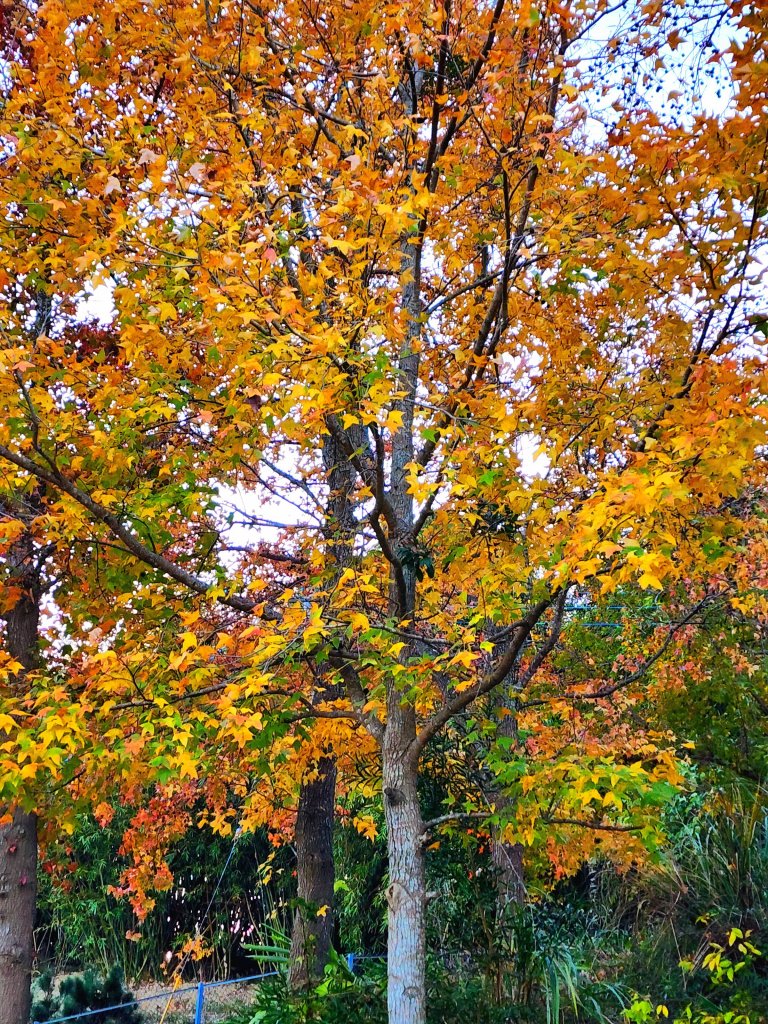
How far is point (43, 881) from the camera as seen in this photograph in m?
11.8

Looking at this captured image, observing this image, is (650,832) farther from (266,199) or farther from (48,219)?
(48,219)

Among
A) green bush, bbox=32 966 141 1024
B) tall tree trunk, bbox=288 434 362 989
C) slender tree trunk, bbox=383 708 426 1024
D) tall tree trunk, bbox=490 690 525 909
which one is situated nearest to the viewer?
slender tree trunk, bbox=383 708 426 1024

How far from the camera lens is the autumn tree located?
3.16 meters

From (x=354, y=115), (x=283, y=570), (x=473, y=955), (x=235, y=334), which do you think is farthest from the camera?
(x=283, y=570)

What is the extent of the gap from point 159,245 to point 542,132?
1925 millimetres

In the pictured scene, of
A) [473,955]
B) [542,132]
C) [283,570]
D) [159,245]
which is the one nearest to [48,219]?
[159,245]

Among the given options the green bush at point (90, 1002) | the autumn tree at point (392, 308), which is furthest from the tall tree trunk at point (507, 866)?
the green bush at point (90, 1002)

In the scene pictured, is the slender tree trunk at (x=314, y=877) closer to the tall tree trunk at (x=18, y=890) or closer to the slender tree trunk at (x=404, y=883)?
the tall tree trunk at (x=18, y=890)

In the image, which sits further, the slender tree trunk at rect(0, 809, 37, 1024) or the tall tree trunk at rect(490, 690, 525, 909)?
the tall tree trunk at rect(490, 690, 525, 909)

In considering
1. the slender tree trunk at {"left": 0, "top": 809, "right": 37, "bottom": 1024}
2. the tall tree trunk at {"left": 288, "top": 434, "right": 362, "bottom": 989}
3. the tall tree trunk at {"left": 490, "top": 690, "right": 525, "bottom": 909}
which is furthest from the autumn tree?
the slender tree trunk at {"left": 0, "top": 809, "right": 37, "bottom": 1024}

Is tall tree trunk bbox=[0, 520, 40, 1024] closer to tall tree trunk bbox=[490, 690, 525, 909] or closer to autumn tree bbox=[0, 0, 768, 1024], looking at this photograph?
autumn tree bbox=[0, 0, 768, 1024]

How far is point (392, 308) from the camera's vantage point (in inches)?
134

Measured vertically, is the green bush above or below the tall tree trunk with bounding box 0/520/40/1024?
below

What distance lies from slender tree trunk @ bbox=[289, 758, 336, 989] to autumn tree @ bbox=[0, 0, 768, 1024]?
2374 mm
